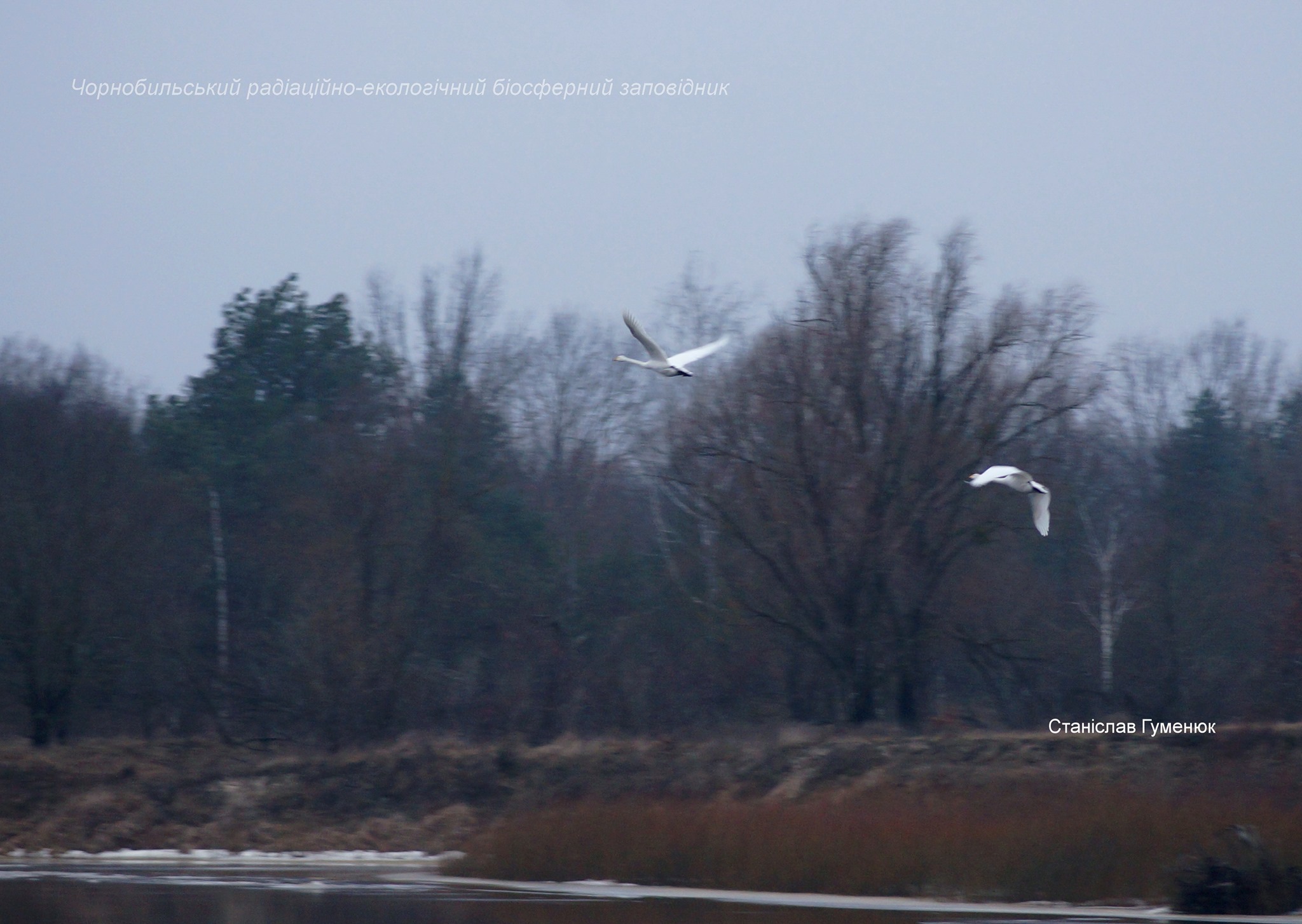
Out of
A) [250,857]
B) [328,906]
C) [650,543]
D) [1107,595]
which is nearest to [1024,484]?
[328,906]

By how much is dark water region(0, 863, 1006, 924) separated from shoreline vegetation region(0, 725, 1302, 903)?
181 centimetres

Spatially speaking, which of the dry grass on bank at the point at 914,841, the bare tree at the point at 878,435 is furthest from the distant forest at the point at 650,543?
the dry grass on bank at the point at 914,841

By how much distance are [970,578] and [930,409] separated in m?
4.94

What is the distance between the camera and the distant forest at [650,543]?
1133 inches

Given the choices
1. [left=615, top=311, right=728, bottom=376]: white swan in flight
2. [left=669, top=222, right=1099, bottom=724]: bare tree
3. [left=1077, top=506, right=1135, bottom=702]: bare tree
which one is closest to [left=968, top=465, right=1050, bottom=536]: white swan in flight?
[left=615, top=311, right=728, bottom=376]: white swan in flight

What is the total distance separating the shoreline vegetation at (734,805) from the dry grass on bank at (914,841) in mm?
28

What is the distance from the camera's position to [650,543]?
41375 mm

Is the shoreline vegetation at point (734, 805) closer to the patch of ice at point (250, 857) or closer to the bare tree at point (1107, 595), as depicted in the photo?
the patch of ice at point (250, 857)

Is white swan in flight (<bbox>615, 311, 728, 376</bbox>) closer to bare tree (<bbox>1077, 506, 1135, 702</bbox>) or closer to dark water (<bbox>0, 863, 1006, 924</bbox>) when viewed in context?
dark water (<bbox>0, 863, 1006, 924</bbox>)

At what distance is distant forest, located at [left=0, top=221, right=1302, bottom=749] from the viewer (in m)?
28.8

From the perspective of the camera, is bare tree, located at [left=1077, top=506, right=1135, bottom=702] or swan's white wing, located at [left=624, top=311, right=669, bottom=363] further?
bare tree, located at [left=1077, top=506, right=1135, bottom=702]

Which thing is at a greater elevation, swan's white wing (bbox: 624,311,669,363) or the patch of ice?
→ swan's white wing (bbox: 624,311,669,363)

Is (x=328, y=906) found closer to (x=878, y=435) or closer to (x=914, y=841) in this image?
(x=914, y=841)

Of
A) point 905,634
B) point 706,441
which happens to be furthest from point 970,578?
point 706,441
